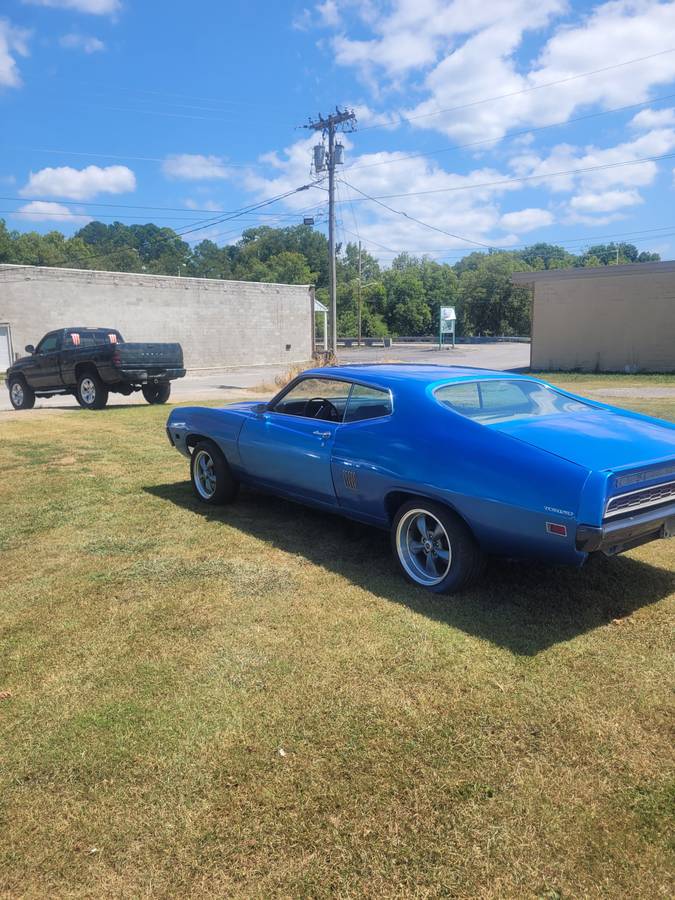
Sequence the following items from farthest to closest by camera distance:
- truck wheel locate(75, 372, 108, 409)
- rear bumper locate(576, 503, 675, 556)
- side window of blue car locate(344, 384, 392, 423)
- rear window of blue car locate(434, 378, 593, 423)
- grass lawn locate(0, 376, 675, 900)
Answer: truck wheel locate(75, 372, 108, 409) < side window of blue car locate(344, 384, 392, 423) < rear window of blue car locate(434, 378, 593, 423) < rear bumper locate(576, 503, 675, 556) < grass lawn locate(0, 376, 675, 900)

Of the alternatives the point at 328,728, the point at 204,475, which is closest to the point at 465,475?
the point at 328,728

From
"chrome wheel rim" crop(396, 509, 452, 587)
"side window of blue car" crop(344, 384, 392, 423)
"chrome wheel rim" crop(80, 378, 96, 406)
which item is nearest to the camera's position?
"chrome wheel rim" crop(396, 509, 452, 587)

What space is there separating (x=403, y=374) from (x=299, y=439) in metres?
0.93

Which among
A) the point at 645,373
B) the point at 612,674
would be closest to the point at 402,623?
the point at 612,674

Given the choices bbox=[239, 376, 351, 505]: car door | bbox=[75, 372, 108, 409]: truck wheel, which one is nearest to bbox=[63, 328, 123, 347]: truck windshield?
bbox=[75, 372, 108, 409]: truck wheel

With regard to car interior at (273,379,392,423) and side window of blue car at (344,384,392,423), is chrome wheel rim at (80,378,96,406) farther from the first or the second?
side window of blue car at (344,384,392,423)

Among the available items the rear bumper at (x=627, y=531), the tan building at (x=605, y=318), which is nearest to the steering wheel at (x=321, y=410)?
the rear bumper at (x=627, y=531)

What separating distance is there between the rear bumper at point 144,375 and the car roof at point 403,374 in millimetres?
9541

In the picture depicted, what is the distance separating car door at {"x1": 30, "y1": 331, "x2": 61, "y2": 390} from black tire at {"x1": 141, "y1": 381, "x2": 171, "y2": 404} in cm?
198

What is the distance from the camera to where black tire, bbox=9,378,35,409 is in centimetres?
1566

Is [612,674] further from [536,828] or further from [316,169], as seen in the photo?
[316,169]

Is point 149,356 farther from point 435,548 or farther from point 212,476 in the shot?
point 435,548

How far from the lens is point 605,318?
1012 inches

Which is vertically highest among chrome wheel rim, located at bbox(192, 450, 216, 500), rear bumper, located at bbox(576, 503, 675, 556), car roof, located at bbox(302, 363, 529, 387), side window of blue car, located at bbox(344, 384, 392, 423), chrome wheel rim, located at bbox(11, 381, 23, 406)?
car roof, located at bbox(302, 363, 529, 387)
